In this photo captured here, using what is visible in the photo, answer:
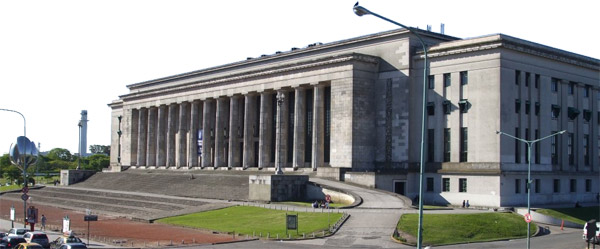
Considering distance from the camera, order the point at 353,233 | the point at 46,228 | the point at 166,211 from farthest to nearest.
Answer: the point at 166,211
the point at 46,228
the point at 353,233

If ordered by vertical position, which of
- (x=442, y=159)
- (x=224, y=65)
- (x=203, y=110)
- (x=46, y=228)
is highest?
(x=224, y=65)

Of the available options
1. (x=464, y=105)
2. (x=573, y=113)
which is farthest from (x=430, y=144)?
(x=573, y=113)

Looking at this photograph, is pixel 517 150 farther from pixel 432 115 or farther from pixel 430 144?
pixel 432 115

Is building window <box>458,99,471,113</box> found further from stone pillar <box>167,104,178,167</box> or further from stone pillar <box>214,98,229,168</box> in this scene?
stone pillar <box>167,104,178,167</box>

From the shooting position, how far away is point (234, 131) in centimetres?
10488

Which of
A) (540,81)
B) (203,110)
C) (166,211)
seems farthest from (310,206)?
(203,110)

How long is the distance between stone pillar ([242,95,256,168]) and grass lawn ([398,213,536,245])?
153 ft

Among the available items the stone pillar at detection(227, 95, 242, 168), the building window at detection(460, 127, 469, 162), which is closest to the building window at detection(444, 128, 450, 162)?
the building window at detection(460, 127, 469, 162)

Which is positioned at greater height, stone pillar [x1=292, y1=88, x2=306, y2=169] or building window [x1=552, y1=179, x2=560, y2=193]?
stone pillar [x1=292, y1=88, x2=306, y2=169]

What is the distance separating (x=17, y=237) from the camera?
45250 millimetres

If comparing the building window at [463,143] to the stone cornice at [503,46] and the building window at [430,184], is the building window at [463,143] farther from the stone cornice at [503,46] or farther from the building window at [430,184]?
the stone cornice at [503,46]

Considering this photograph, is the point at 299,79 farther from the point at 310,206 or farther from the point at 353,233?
the point at 353,233

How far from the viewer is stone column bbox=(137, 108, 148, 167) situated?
130 metres

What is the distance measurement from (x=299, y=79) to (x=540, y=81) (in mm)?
30938
